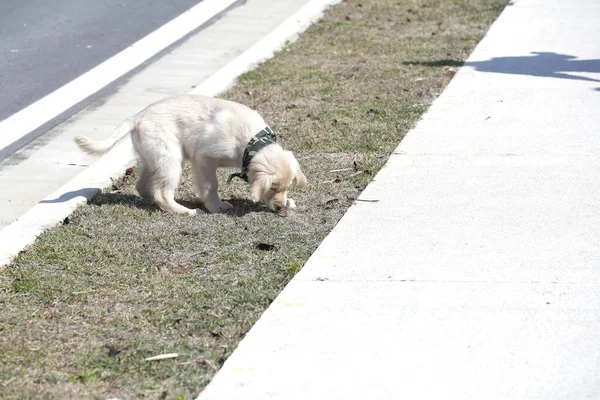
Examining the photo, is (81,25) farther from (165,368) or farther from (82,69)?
(165,368)

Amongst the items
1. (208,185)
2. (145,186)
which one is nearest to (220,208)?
(208,185)

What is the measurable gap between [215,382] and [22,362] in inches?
35.0

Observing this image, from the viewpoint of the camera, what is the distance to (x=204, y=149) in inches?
244

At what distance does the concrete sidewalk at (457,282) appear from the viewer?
396 cm

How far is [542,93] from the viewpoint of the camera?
348 inches

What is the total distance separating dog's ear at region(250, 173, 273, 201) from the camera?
592 centimetres

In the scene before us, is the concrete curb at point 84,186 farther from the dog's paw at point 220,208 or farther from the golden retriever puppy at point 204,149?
the dog's paw at point 220,208

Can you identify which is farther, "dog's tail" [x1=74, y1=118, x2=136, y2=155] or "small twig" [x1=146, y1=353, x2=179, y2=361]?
"dog's tail" [x1=74, y1=118, x2=136, y2=155]

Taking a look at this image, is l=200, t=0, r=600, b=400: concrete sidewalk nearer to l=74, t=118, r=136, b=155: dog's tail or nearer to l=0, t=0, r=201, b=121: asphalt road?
l=74, t=118, r=136, b=155: dog's tail

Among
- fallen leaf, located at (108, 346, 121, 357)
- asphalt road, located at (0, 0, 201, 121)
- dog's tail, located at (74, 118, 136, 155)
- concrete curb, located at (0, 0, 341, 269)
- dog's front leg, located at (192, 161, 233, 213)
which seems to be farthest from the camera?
asphalt road, located at (0, 0, 201, 121)

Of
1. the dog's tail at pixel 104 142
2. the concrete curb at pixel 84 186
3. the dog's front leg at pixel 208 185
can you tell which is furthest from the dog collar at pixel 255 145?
the concrete curb at pixel 84 186

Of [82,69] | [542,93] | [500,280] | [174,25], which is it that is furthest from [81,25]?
[500,280]

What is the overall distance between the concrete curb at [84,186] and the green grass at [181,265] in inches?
3.9

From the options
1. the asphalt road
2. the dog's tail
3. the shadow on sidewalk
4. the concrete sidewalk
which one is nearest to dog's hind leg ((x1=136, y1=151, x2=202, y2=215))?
the dog's tail
